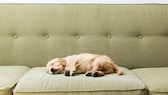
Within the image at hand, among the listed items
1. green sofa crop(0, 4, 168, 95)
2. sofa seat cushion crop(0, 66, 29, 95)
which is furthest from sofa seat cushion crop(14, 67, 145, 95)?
green sofa crop(0, 4, 168, 95)

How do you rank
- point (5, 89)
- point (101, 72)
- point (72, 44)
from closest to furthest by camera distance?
point (5, 89) → point (101, 72) → point (72, 44)

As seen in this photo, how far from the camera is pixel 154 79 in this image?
172 centimetres

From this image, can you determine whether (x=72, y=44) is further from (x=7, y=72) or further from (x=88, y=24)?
(x=7, y=72)

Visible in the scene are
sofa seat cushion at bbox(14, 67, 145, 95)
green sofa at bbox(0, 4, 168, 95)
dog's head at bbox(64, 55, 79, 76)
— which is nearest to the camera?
sofa seat cushion at bbox(14, 67, 145, 95)

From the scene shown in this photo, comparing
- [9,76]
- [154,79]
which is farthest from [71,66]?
[154,79]

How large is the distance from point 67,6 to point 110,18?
34 centimetres

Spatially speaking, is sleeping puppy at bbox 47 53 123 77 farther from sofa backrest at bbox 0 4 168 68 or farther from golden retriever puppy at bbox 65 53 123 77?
sofa backrest at bbox 0 4 168 68

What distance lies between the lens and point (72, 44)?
85.5 inches

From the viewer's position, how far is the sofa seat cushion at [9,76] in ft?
5.30

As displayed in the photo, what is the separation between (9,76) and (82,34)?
65 cm

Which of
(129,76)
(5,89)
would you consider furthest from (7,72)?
(129,76)

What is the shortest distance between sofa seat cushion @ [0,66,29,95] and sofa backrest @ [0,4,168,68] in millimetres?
160

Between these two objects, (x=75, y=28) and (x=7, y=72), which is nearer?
(x=7, y=72)

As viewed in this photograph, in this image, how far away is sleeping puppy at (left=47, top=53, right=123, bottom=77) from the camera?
1.82 meters
